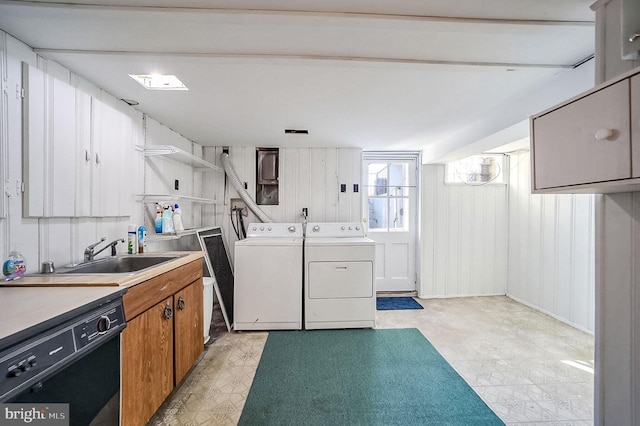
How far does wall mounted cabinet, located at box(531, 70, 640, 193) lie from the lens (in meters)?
0.79

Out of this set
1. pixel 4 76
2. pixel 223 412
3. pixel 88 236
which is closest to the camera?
pixel 4 76

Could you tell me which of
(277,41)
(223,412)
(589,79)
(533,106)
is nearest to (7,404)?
(223,412)

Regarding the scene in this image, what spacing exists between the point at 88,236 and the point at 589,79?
3210 millimetres

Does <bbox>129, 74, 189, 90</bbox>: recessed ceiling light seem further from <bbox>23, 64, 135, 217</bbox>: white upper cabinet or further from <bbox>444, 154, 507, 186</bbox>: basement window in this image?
<bbox>444, 154, 507, 186</bbox>: basement window

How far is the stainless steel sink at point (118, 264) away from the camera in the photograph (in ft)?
4.89

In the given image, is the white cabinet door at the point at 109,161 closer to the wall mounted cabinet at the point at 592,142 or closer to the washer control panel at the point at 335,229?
the washer control panel at the point at 335,229

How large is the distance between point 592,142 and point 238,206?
3.13m

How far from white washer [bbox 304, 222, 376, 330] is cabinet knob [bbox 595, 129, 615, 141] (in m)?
1.91

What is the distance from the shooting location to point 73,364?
920 mm

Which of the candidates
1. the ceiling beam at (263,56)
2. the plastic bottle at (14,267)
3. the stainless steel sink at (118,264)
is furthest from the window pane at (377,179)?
the plastic bottle at (14,267)

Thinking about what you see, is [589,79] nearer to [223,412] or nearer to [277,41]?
[277,41]

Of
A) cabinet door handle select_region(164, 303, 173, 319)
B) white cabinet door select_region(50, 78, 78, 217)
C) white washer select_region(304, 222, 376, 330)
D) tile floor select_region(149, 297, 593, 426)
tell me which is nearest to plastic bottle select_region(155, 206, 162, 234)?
white cabinet door select_region(50, 78, 78, 217)

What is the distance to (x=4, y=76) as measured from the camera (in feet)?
3.88

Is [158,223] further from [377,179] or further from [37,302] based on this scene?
[377,179]
